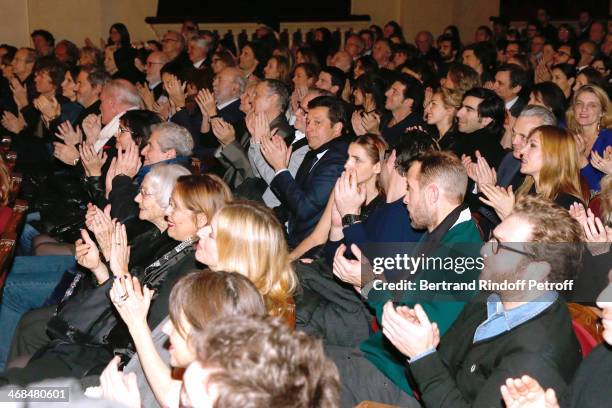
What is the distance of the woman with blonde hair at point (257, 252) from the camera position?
2.72 meters

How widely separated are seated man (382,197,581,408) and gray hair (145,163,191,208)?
1652 mm

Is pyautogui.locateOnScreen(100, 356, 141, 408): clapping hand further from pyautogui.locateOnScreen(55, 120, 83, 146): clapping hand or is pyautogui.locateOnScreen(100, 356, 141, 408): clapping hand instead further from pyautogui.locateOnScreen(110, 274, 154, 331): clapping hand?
pyautogui.locateOnScreen(55, 120, 83, 146): clapping hand

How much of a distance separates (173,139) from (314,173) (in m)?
0.81

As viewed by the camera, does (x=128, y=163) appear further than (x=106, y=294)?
Yes

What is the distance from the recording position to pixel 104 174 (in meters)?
5.16

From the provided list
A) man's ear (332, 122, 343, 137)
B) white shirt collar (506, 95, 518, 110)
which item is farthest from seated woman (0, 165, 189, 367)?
white shirt collar (506, 95, 518, 110)

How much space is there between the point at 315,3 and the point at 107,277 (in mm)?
11638

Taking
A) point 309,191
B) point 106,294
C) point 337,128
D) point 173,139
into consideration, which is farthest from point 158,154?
point 106,294

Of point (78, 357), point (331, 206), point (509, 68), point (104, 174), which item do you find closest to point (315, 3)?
point (509, 68)

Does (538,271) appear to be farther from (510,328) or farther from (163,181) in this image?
(163,181)

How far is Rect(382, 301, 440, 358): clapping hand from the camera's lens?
7.58ft

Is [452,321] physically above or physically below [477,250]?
below

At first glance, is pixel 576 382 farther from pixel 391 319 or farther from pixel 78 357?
pixel 78 357

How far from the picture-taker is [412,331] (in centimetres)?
231
